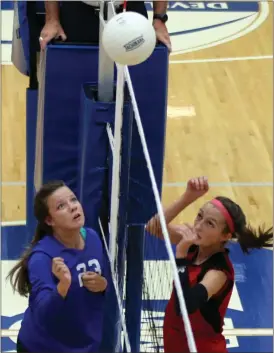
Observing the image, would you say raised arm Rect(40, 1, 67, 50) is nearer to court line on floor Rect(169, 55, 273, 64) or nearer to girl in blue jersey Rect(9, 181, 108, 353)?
girl in blue jersey Rect(9, 181, 108, 353)

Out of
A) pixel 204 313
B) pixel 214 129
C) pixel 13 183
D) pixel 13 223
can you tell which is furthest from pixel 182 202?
pixel 214 129

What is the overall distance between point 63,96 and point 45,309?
5.71 ft

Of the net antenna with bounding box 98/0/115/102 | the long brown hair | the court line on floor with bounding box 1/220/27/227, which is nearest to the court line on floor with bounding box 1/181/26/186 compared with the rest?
the court line on floor with bounding box 1/220/27/227

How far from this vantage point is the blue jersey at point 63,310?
380cm

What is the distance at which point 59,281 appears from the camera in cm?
375

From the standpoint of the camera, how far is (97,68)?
513cm

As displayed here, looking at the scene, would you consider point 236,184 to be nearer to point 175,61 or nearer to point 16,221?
point 16,221

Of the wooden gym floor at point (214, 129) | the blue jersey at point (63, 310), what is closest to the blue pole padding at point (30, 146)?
the wooden gym floor at point (214, 129)

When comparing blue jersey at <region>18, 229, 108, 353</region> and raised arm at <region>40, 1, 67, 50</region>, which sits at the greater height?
raised arm at <region>40, 1, 67, 50</region>

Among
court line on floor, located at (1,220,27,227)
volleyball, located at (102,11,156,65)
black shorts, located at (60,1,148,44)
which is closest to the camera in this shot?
volleyball, located at (102,11,156,65)

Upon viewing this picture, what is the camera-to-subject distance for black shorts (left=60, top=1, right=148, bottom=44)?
530cm

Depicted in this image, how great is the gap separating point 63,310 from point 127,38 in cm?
112

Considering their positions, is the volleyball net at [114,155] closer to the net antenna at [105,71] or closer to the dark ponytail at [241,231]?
the net antenna at [105,71]

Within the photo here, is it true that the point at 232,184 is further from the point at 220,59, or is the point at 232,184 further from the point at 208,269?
the point at 208,269
